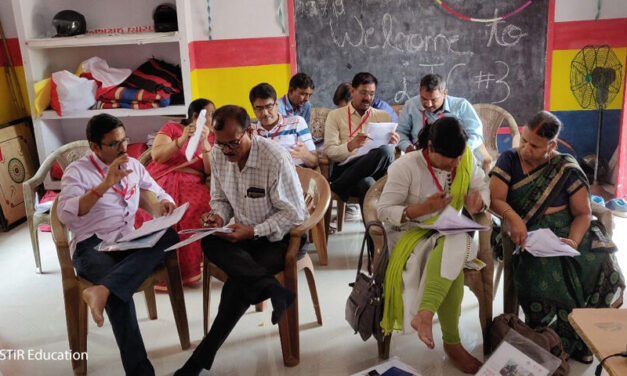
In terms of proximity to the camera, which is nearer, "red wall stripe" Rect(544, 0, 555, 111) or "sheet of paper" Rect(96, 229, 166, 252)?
"sheet of paper" Rect(96, 229, 166, 252)

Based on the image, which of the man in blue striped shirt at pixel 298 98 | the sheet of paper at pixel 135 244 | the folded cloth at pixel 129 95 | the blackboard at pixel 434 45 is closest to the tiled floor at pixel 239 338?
the sheet of paper at pixel 135 244

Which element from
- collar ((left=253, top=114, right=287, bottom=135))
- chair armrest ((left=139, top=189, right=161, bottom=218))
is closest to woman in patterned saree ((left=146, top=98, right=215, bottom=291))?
collar ((left=253, top=114, right=287, bottom=135))

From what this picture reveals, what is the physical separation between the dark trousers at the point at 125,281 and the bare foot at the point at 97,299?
0.03 metres

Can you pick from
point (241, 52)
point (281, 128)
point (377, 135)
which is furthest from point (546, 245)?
point (241, 52)

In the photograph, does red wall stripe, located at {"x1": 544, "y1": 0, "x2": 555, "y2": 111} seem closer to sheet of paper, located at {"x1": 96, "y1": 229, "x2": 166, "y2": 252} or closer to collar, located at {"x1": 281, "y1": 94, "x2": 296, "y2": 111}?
collar, located at {"x1": 281, "y1": 94, "x2": 296, "y2": 111}

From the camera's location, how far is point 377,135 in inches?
142

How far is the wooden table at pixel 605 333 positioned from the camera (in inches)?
59.2

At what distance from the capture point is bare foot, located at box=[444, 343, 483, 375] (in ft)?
8.04

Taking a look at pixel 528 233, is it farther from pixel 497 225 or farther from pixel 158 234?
pixel 158 234

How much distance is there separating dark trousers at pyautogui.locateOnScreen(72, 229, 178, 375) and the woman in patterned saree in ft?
2.82

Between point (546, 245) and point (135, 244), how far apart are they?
1736 mm

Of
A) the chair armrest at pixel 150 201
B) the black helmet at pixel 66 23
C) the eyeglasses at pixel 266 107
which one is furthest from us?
the black helmet at pixel 66 23

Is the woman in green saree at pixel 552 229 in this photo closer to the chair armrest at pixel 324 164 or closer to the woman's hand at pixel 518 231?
the woman's hand at pixel 518 231

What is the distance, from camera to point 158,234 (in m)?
2.51
